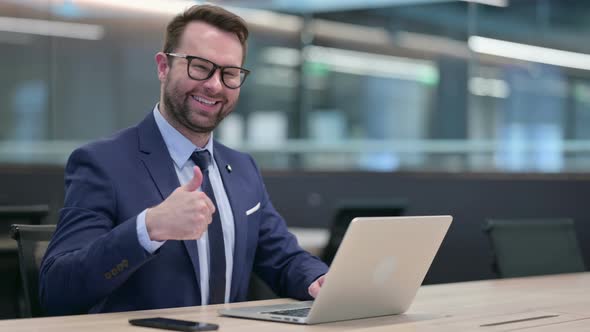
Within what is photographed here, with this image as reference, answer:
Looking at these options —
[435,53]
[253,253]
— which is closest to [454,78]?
[435,53]

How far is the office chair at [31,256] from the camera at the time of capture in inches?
87.4

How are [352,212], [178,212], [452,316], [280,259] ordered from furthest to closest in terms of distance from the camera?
[352,212]
[280,259]
[452,316]
[178,212]

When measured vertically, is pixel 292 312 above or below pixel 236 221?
below

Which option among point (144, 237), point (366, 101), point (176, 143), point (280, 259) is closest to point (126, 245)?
point (144, 237)

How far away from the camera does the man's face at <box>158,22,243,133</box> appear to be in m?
2.35

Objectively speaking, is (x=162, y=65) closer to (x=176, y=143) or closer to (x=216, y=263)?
(x=176, y=143)

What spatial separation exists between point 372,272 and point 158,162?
0.68m

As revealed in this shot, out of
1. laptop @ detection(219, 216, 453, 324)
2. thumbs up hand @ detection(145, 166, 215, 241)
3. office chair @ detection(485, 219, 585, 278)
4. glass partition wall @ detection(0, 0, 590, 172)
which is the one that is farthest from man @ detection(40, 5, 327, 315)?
glass partition wall @ detection(0, 0, 590, 172)

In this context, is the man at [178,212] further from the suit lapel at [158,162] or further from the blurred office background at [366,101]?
the blurred office background at [366,101]

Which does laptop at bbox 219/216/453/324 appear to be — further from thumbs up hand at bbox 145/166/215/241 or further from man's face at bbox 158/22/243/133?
man's face at bbox 158/22/243/133

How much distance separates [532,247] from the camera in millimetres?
3502

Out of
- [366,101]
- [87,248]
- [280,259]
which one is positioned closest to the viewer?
[87,248]

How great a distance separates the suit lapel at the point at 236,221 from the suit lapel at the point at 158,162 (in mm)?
194

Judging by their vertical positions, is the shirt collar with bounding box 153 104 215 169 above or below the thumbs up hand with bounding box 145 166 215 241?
above
